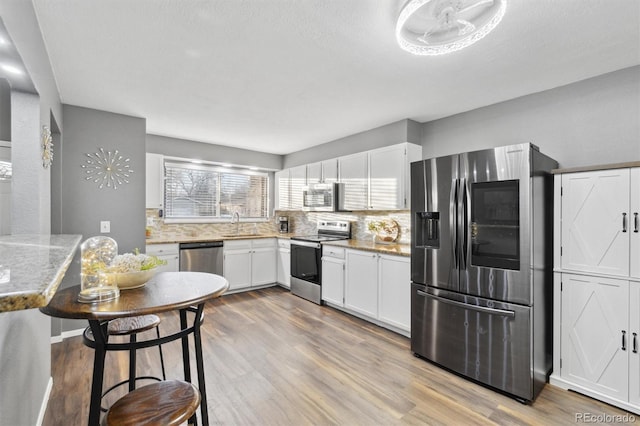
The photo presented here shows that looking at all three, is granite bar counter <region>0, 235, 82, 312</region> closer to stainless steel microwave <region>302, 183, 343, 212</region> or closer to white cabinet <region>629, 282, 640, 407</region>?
white cabinet <region>629, 282, 640, 407</region>

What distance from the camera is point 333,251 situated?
4.14 metres

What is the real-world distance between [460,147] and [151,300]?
3.37 meters

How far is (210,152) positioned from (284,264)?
223cm

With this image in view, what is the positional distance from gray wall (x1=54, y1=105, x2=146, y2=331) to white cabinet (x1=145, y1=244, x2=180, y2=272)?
45cm

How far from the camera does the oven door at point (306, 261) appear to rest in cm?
438

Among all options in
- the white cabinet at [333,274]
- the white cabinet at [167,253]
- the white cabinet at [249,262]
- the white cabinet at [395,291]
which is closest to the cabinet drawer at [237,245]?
the white cabinet at [249,262]

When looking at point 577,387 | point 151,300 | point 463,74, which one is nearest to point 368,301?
point 577,387

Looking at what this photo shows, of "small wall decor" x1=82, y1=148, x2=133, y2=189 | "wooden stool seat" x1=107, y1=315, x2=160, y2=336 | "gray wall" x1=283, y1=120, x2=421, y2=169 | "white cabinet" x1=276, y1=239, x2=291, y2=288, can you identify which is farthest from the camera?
"white cabinet" x1=276, y1=239, x2=291, y2=288

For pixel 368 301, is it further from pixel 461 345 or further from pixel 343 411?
pixel 343 411

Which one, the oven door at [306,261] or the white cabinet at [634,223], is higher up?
the white cabinet at [634,223]

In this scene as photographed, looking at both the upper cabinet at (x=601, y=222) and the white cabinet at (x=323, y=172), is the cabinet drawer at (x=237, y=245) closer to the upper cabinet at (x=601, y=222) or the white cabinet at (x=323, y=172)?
the white cabinet at (x=323, y=172)

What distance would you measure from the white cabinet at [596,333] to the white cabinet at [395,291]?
1.27 meters

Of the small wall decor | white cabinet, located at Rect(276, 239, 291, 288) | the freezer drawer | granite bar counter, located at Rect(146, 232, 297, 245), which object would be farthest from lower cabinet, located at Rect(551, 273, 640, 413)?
the small wall decor

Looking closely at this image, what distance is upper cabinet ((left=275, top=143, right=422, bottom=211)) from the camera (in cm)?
361
